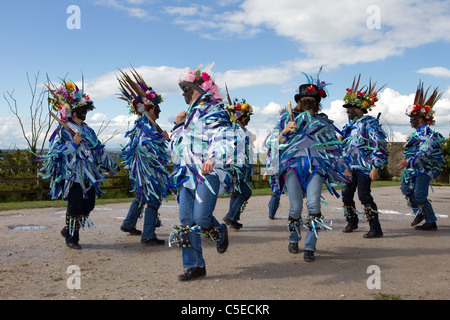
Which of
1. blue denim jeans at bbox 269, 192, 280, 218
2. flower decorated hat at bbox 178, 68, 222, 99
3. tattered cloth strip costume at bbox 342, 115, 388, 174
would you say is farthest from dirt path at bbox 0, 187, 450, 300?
flower decorated hat at bbox 178, 68, 222, 99

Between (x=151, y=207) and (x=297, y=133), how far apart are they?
232 centimetres

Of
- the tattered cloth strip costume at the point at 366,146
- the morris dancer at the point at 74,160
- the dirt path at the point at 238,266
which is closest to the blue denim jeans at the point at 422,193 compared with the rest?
the dirt path at the point at 238,266

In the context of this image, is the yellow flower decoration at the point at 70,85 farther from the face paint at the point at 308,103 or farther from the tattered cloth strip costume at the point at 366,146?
the tattered cloth strip costume at the point at 366,146

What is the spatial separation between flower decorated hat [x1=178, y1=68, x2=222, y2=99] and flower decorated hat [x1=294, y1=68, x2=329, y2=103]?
1.32 m

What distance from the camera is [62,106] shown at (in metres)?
6.09

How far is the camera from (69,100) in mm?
6062

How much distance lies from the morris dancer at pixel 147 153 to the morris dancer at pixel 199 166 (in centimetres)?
153

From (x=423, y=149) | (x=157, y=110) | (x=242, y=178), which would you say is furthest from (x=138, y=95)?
(x=423, y=149)

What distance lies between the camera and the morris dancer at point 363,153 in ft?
21.7

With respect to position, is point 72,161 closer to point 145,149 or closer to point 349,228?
point 145,149

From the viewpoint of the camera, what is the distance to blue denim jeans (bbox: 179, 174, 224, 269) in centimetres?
432

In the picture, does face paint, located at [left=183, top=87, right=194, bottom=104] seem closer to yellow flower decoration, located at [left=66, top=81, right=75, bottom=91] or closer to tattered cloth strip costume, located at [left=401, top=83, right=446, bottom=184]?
yellow flower decoration, located at [left=66, top=81, right=75, bottom=91]

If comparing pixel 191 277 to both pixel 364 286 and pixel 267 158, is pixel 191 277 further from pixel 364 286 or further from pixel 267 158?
pixel 267 158

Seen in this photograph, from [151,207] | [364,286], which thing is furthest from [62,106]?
[364,286]
